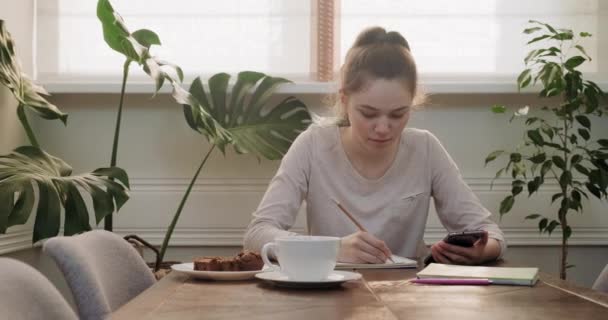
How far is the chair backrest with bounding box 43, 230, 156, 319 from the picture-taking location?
1361 mm

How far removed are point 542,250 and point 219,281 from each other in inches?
88.2

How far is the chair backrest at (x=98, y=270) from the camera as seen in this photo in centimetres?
136

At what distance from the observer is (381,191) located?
2.44m

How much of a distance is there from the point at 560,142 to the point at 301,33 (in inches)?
42.5

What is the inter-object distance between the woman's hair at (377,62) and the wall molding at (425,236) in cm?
108

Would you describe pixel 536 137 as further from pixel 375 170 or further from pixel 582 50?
pixel 375 170

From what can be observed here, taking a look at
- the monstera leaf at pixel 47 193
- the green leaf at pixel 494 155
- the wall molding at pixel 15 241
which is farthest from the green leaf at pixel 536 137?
the wall molding at pixel 15 241

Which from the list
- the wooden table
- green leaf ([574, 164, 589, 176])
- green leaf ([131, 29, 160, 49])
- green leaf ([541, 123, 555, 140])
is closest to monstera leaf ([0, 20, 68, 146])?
green leaf ([131, 29, 160, 49])

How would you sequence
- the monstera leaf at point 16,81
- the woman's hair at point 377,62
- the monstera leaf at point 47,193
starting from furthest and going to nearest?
the monstera leaf at point 16,81, the woman's hair at point 377,62, the monstera leaf at point 47,193

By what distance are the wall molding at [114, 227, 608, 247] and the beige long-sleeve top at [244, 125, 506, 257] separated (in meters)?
0.92

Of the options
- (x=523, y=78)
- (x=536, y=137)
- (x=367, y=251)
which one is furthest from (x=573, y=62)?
(x=367, y=251)

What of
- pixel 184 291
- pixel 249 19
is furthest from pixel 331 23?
pixel 184 291

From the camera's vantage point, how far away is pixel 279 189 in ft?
7.78

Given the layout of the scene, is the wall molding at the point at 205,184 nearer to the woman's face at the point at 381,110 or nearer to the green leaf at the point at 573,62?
the green leaf at the point at 573,62
